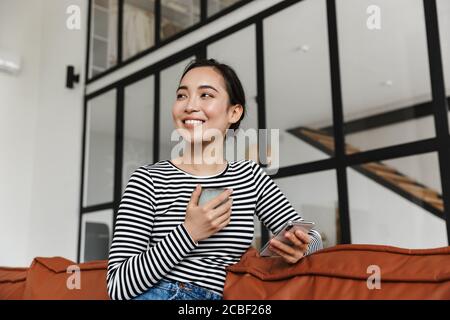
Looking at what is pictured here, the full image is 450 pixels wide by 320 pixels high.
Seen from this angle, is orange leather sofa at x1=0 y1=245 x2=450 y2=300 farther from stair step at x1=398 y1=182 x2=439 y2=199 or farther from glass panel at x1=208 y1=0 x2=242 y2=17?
glass panel at x1=208 y1=0 x2=242 y2=17

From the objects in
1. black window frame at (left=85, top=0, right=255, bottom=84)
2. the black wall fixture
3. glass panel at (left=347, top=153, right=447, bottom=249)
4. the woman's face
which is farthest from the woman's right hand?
the black wall fixture

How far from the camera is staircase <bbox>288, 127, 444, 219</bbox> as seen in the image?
207cm

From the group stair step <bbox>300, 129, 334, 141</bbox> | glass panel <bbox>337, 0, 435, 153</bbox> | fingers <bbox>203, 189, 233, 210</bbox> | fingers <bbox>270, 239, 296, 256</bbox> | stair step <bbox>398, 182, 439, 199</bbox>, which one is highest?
glass panel <bbox>337, 0, 435, 153</bbox>

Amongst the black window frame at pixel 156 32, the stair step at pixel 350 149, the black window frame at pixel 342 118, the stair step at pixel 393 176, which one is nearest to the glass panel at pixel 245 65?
the black window frame at pixel 342 118

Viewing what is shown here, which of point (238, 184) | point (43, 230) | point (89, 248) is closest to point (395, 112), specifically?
point (238, 184)

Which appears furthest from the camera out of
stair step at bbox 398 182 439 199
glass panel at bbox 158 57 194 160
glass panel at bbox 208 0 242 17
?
glass panel at bbox 158 57 194 160

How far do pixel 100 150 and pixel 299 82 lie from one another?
173 centimetres

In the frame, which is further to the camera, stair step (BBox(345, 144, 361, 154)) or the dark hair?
stair step (BBox(345, 144, 361, 154))

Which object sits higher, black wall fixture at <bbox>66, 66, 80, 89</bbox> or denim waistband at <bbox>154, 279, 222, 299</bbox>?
black wall fixture at <bbox>66, 66, 80, 89</bbox>

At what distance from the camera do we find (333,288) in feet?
3.10

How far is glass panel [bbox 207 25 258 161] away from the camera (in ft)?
8.29

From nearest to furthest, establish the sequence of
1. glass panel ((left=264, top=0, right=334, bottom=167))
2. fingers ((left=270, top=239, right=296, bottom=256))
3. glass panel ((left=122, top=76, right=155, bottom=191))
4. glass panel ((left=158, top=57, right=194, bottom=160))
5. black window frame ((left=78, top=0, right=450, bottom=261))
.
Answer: fingers ((left=270, top=239, right=296, bottom=256)), black window frame ((left=78, top=0, right=450, bottom=261)), glass panel ((left=264, top=0, right=334, bottom=167)), glass panel ((left=158, top=57, right=194, bottom=160)), glass panel ((left=122, top=76, right=155, bottom=191))

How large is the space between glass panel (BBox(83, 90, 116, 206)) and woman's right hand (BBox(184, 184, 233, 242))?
2.54 metres

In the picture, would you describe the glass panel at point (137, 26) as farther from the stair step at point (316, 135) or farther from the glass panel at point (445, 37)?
the glass panel at point (445, 37)
